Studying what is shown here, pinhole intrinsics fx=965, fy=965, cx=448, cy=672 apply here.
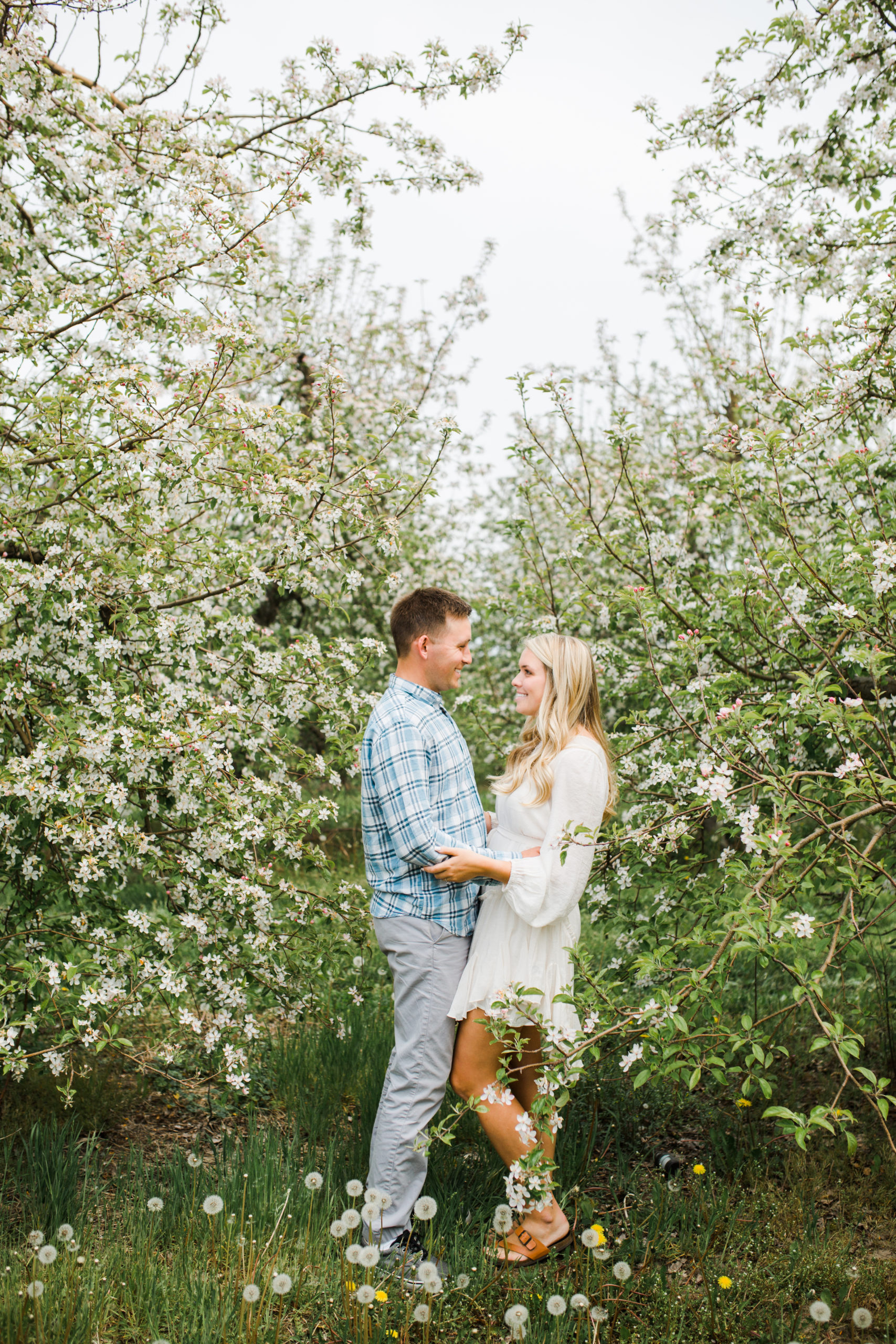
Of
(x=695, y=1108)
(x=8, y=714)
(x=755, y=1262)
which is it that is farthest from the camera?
(x=695, y=1108)

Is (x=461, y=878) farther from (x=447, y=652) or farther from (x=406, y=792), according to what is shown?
(x=447, y=652)

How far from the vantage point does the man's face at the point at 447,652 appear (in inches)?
120

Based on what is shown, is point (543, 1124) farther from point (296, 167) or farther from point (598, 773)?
point (296, 167)

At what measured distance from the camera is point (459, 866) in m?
2.79

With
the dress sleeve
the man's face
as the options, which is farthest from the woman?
the man's face

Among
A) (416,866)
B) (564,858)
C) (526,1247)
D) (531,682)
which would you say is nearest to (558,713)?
(531,682)

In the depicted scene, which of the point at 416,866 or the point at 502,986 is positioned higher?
the point at 416,866

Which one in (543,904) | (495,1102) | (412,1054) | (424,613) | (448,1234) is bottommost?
(448,1234)

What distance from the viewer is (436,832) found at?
284 centimetres

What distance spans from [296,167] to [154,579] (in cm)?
220

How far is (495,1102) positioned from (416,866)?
2.43 feet

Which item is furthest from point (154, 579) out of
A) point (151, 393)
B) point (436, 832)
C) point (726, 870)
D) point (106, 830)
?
point (726, 870)

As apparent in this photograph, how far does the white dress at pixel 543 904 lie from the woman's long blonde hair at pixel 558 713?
5 centimetres

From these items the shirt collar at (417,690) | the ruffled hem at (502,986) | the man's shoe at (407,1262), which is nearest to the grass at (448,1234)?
the man's shoe at (407,1262)
